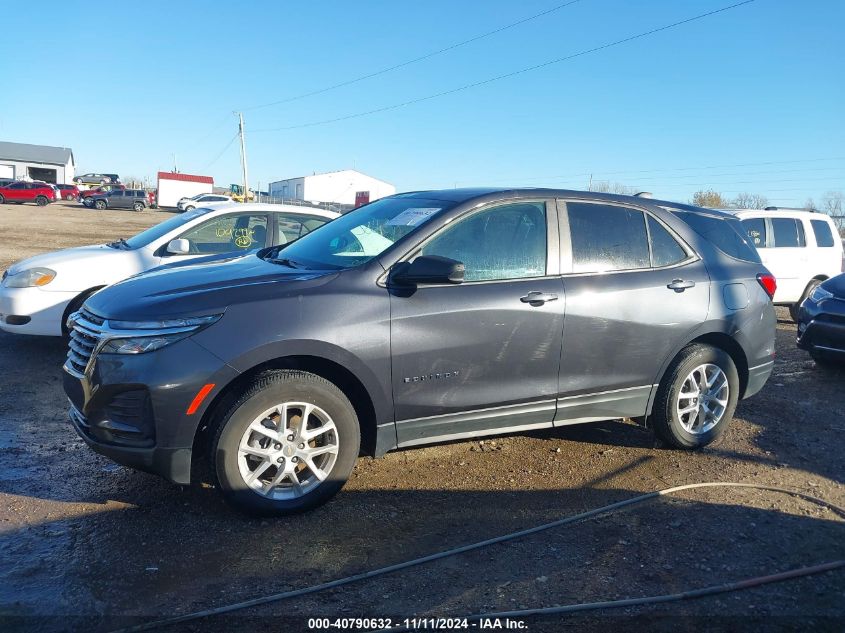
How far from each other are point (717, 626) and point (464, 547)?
122cm

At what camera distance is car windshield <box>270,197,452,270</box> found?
13.8 ft

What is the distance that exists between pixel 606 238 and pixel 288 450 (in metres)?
2.60

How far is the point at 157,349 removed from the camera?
3.43 metres

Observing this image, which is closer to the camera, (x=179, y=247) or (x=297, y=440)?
(x=297, y=440)

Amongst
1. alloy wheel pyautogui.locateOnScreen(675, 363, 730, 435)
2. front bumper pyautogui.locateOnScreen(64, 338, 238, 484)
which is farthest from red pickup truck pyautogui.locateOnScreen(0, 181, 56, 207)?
alloy wheel pyautogui.locateOnScreen(675, 363, 730, 435)

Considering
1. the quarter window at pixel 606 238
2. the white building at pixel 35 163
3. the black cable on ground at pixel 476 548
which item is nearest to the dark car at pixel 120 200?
the white building at pixel 35 163

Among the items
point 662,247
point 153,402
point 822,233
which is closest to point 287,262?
point 153,402

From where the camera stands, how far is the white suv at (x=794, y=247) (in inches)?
415

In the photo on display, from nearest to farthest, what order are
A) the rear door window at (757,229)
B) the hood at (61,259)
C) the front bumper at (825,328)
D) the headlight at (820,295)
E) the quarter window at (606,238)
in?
1. the quarter window at (606,238)
2. the hood at (61,259)
3. the front bumper at (825,328)
4. the headlight at (820,295)
5. the rear door window at (757,229)

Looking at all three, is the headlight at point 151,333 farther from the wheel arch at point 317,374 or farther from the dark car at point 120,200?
the dark car at point 120,200

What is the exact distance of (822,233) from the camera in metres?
11.1

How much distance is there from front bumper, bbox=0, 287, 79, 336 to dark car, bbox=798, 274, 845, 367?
772 centimetres

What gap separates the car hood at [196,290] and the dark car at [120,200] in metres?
51.1

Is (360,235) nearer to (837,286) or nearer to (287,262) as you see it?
(287,262)
